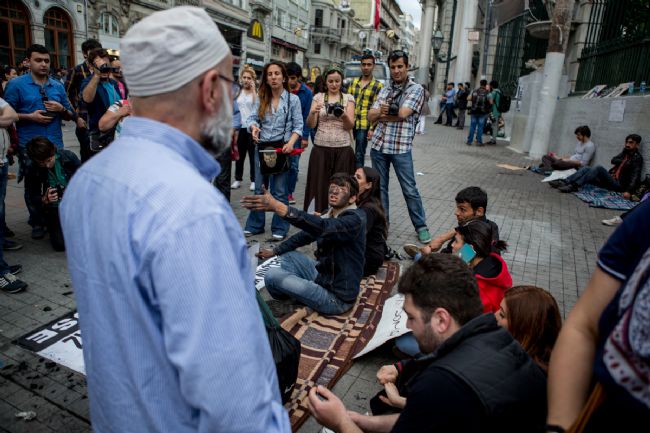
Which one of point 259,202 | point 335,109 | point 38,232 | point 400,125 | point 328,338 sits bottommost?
point 328,338

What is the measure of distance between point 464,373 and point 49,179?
4.77 metres

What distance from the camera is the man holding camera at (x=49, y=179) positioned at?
4602 millimetres

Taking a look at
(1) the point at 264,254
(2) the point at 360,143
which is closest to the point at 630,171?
(2) the point at 360,143

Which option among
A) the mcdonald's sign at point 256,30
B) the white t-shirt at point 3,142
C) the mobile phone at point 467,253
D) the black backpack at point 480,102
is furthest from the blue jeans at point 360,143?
the mcdonald's sign at point 256,30

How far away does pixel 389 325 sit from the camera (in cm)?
329

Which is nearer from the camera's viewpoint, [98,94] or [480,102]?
[98,94]

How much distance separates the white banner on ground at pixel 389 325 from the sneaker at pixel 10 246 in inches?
149

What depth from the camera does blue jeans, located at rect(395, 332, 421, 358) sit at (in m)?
A: 3.01

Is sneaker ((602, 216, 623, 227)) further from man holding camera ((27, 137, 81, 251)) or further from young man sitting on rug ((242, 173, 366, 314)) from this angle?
man holding camera ((27, 137, 81, 251))

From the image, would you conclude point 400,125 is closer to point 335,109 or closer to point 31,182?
point 335,109

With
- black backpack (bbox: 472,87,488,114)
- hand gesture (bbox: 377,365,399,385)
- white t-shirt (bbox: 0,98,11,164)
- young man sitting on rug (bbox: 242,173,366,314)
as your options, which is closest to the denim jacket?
young man sitting on rug (bbox: 242,173,366,314)

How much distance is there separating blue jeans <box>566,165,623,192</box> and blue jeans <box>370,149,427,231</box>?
196 inches

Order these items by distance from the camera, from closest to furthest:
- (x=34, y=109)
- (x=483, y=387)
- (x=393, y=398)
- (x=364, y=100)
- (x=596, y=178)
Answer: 1. (x=483, y=387)
2. (x=393, y=398)
3. (x=34, y=109)
4. (x=364, y=100)
5. (x=596, y=178)

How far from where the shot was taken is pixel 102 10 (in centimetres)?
2227
